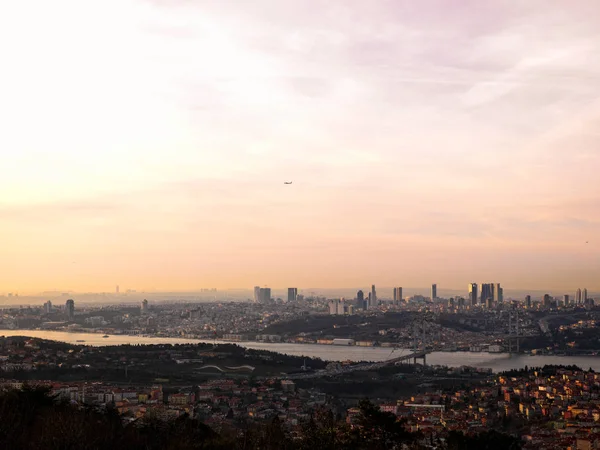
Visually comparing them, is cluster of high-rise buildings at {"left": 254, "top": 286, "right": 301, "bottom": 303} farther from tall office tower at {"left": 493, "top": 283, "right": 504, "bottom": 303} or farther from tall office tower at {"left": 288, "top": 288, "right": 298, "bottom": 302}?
tall office tower at {"left": 493, "top": 283, "right": 504, "bottom": 303}

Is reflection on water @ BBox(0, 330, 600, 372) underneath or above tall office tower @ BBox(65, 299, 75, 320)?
underneath

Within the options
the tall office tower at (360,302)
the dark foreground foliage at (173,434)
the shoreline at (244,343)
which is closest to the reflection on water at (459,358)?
the shoreline at (244,343)

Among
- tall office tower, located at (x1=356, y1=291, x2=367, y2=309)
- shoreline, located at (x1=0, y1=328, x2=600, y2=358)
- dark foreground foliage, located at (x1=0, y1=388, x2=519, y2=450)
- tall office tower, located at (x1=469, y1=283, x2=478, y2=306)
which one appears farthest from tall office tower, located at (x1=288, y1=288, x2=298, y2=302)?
dark foreground foliage, located at (x1=0, y1=388, x2=519, y2=450)

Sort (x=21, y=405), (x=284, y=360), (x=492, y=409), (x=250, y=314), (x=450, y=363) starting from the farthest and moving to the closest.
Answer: (x=250, y=314) → (x=450, y=363) → (x=284, y=360) → (x=492, y=409) → (x=21, y=405)

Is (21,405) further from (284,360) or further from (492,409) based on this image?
(284,360)

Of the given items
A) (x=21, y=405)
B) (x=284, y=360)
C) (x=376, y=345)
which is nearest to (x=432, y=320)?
(x=376, y=345)

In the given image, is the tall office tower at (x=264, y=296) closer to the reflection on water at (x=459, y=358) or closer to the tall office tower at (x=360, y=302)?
the tall office tower at (x=360, y=302)

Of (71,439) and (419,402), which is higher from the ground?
(71,439)

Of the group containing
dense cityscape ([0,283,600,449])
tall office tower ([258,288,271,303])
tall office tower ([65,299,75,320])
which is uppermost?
tall office tower ([258,288,271,303])

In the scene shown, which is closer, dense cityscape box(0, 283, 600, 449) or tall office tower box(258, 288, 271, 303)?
dense cityscape box(0, 283, 600, 449)
